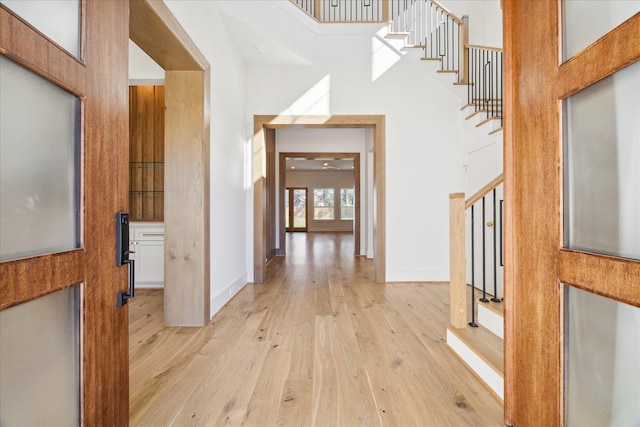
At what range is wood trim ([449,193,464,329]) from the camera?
217cm

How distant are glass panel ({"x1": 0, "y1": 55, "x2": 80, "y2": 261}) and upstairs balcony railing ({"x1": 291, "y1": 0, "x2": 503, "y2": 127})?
3.70 metres

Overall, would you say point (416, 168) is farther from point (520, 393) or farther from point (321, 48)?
point (520, 393)

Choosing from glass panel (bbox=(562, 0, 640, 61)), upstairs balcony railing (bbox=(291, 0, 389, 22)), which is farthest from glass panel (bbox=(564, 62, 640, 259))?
upstairs balcony railing (bbox=(291, 0, 389, 22))

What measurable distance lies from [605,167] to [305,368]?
177 centimetres

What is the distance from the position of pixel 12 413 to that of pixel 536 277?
5.24ft

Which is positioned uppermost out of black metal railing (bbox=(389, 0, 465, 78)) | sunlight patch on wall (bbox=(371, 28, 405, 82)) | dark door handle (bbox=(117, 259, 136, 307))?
black metal railing (bbox=(389, 0, 465, 78))

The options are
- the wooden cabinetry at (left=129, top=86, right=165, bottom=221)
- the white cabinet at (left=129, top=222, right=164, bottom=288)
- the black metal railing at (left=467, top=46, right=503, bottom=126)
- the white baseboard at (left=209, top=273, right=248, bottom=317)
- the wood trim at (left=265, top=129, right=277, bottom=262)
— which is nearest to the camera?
the white baseboard at (left=209, top=273, right=248, bottom=317)

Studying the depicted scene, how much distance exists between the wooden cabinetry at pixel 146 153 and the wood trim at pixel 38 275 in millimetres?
3462

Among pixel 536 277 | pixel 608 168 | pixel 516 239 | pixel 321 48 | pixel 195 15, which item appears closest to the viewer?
pixel 608 168

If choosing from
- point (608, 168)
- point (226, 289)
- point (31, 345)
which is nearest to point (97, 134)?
point (31, 345)

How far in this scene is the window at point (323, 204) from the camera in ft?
48.6

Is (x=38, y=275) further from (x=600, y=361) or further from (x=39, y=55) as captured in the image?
(x=600, y=361)

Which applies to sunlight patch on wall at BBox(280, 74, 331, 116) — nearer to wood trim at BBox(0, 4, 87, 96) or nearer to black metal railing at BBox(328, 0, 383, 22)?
black metal railing at BBox(328, 0, 383, 22)

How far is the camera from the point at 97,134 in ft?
3.21
